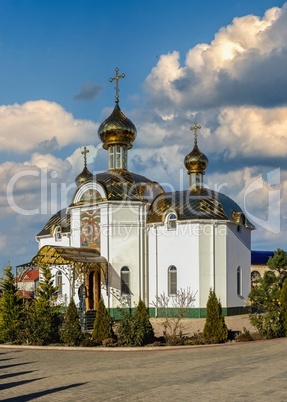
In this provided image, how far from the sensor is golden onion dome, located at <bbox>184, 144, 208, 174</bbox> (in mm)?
29312

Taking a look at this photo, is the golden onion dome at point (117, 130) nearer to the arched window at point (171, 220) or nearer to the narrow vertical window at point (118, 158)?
the narrow vertical window at point (118, 158)

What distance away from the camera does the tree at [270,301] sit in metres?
17.5

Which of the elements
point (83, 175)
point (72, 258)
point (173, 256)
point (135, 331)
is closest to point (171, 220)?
point (173, 256)

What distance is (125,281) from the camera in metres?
25.7

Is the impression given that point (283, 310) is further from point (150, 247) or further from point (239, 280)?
point (150, 247)

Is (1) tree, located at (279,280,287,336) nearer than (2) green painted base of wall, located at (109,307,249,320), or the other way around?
(1) tree, located at (279,280,287,336)

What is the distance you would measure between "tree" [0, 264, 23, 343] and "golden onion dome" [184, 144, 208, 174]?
13191mm

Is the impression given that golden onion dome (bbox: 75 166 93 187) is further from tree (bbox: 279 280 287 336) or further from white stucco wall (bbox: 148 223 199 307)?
tree (bbox: 279 280 287 336)

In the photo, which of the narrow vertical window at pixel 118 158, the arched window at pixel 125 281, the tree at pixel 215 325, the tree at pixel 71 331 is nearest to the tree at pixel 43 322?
the tree at pixel 71 331

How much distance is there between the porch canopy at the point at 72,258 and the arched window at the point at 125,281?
825 mm

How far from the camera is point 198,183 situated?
96.1ft

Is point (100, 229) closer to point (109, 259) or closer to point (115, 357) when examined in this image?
point (109, 259)

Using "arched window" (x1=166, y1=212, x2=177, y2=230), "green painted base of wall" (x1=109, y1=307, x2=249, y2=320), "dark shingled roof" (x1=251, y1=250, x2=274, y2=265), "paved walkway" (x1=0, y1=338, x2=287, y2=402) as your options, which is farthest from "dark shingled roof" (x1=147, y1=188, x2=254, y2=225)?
"dark shingled roof" (x1=251, y1=250, x2=274, y2=265)

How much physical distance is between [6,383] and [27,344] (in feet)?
21.2
